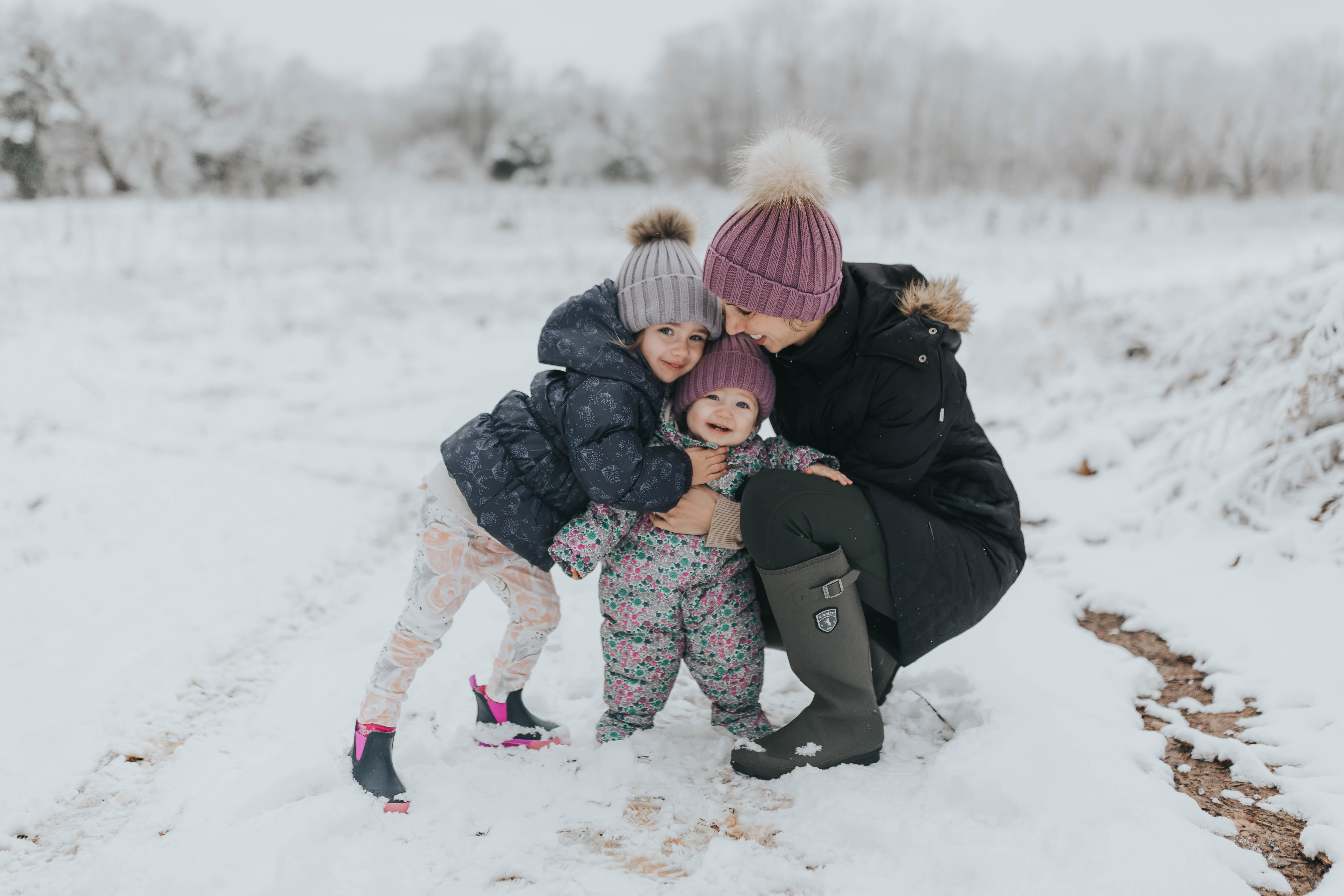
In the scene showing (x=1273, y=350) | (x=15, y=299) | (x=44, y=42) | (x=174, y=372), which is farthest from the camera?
(x=44, y=42)

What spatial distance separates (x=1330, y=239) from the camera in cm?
828

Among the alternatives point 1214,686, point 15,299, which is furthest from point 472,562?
point 15,299

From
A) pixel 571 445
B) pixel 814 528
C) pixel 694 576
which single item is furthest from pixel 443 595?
pixel 814 528

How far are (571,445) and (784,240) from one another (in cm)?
77

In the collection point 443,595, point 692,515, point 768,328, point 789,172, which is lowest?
point 443,595

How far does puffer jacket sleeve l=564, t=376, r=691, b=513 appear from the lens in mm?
1983

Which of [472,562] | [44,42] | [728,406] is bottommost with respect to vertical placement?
[472,562]

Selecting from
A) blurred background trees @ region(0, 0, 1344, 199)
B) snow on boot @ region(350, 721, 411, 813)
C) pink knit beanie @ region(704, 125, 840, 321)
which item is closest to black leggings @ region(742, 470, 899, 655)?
pink knit beanie @ region(704, 125, 840, 321)

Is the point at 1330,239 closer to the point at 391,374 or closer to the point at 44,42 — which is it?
the point at 391,374

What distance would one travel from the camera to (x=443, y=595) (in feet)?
7.07

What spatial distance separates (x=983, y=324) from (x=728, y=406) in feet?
19.6

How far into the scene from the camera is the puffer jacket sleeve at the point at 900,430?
206 cm

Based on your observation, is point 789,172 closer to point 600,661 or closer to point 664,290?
point 664,290

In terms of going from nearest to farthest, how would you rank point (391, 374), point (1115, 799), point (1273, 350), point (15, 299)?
point (1115, 799) → point (1273, 350) → point (391, 374) → point (15, 299)
